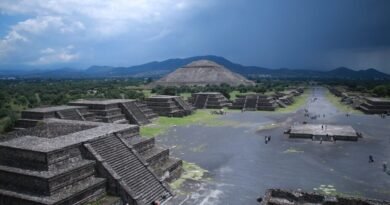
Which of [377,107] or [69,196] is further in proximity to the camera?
[377,107]

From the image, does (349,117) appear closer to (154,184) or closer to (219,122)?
(219,122)

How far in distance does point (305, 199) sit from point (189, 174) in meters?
7.98

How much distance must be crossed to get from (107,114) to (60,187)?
2423cm

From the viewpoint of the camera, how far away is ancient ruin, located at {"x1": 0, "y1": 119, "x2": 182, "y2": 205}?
14.3m

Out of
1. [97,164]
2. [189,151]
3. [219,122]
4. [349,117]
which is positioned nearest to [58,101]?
[219,122]

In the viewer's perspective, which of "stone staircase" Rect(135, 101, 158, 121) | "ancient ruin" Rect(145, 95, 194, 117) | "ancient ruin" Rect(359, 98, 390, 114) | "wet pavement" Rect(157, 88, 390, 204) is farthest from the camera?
"ancient ruin" Rect(359, 98, 390, 114)

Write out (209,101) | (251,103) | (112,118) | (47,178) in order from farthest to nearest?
(209,101) → (251,103) → (112,118) → (47,178)

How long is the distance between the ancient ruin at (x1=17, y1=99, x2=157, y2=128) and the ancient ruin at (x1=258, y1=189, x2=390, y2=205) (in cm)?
2389

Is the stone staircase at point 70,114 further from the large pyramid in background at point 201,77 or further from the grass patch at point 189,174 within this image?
the large pyramid in background at point 201,77

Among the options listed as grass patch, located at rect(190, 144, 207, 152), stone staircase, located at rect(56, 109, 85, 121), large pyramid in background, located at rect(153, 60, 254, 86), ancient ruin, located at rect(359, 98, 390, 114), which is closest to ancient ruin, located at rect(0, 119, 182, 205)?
grass patch, located at rect(190, 144, 207, 152)

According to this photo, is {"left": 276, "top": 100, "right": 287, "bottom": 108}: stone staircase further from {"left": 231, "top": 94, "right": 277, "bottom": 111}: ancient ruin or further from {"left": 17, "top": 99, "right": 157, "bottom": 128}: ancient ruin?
{"left": 17, "top": 99, "right": 157, "bottom": 128}: ancient ruin

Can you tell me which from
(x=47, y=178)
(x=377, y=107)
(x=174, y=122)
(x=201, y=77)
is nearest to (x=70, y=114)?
(x=174, y=122)

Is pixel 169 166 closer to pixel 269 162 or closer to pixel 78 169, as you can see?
pixel 78 169

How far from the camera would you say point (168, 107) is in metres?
52.0
